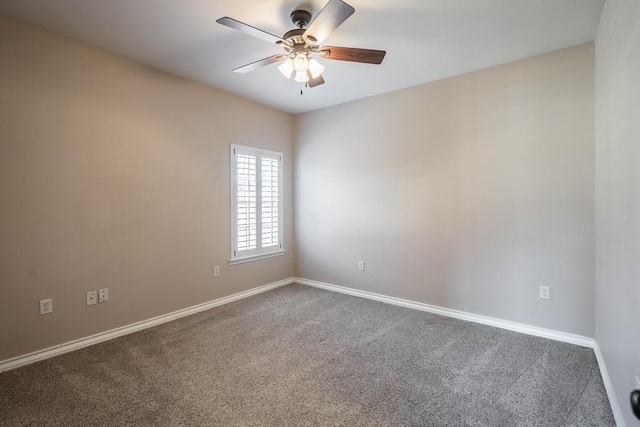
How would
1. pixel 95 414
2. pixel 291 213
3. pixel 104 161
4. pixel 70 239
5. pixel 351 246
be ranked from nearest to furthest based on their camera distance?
pixel 95 414 → pixel 70 239 → pixel 104 161 → pixel 351 246 → pixel 291 213

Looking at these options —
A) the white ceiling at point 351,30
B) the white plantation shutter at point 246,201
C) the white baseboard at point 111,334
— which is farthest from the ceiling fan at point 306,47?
the white baseboard at point 111,334

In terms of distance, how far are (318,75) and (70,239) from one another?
2.52m

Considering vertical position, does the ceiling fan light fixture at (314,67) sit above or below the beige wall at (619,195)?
above

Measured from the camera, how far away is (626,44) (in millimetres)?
1646

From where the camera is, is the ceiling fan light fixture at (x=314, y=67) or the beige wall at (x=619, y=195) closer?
the beige wall at (x=619, y=195)

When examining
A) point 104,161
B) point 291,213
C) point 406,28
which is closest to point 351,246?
Result: point 291,213

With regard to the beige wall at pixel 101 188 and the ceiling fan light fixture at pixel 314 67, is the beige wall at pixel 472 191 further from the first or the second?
the ceiling fan light fixture at pixel 314 67

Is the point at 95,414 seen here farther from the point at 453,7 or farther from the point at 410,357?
the point at 453,7

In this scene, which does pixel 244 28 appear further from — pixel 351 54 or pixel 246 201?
pixel 246 201

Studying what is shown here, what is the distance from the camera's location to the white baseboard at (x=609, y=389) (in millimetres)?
1725

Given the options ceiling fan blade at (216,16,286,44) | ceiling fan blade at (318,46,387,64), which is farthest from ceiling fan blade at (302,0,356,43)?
ceiling fan blade at (216,16,286,44)

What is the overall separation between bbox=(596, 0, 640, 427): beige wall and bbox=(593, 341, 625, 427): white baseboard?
6 centimetres

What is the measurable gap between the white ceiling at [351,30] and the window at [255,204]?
1.15 m

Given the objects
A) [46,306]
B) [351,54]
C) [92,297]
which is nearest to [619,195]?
[351,54]
